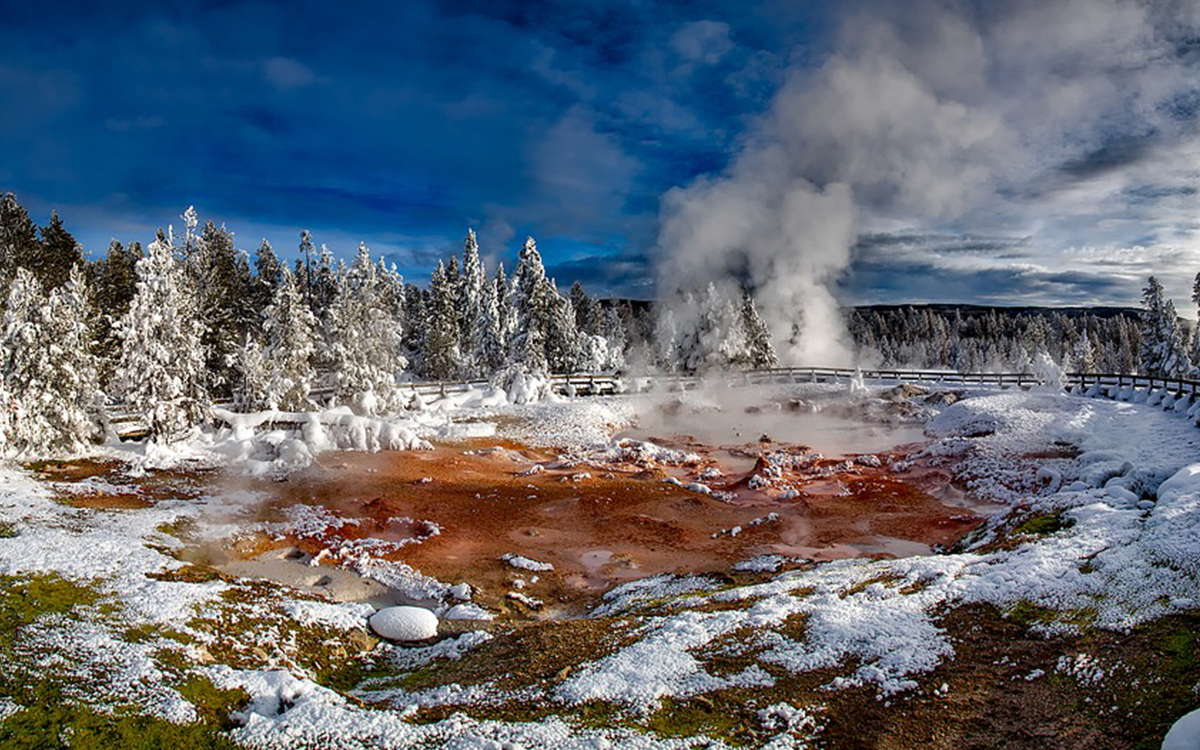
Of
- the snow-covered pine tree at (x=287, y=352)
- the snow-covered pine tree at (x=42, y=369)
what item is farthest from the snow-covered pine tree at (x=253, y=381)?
the snow-covered pine tree at (x=42, y=369)

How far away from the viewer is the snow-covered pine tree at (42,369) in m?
25.0

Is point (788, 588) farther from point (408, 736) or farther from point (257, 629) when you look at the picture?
point (257, 629)

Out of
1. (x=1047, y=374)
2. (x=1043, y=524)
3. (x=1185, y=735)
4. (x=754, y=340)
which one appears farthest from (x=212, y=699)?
(x=754, y=340)

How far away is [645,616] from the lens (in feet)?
40.1

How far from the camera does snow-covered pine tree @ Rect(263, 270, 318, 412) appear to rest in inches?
1496

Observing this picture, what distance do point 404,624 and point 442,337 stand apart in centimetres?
6181

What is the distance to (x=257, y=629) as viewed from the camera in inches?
432

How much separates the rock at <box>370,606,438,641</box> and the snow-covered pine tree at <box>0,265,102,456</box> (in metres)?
21.5

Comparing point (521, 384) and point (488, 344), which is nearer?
point (521, 384)

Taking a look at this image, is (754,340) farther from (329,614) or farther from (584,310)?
(329,614)

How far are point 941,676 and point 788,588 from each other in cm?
410

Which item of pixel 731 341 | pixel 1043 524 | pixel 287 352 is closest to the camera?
pixel 1043 524

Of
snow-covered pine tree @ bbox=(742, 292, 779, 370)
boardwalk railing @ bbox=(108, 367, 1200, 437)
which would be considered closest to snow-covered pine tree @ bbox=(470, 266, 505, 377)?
boardwalk railing @ bbox=(108, 367, 1200, 437)

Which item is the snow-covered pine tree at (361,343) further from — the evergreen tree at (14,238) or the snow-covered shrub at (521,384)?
the evergreen tree at (14,238)
